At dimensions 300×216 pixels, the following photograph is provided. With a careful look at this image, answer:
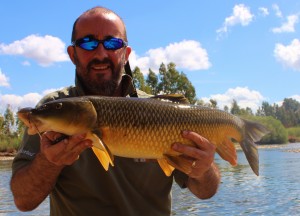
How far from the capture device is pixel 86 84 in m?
3.78

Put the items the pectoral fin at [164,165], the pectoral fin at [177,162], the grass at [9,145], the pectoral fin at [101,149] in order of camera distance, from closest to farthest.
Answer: the pectoral fin at [101,149] → the pectoral fin at [177,162] → the pectoral fin at [164,165] → the grass at [9,145]

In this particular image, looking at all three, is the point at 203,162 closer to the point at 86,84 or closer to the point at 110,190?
the point at 110,190

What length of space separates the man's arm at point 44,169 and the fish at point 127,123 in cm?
8

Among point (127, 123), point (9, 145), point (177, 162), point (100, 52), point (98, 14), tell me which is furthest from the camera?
point (9, 145)

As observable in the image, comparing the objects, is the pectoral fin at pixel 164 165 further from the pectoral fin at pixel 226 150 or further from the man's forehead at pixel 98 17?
the man's forehead at pixel 98 17

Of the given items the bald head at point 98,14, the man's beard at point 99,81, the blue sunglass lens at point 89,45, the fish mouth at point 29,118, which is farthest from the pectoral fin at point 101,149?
the bald head at point 98,14

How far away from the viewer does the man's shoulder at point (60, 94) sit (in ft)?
12.0

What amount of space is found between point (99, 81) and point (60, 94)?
386mm

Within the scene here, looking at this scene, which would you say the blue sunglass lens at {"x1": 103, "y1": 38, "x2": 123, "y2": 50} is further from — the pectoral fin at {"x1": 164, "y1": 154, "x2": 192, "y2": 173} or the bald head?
the pectoral fin at {"x1": 164, "y1": 154, "x2": 192, "y2": 173}

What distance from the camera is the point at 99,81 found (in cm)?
369

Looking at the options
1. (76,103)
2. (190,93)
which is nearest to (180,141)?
(76,103)

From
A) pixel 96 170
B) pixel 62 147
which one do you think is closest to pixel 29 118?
pixel 62 147

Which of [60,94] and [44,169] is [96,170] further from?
[60,94]

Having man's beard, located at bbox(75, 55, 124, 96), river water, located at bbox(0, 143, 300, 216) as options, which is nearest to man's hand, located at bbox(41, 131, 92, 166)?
man's beard, located at bbox(75, 55, 124, 96)
